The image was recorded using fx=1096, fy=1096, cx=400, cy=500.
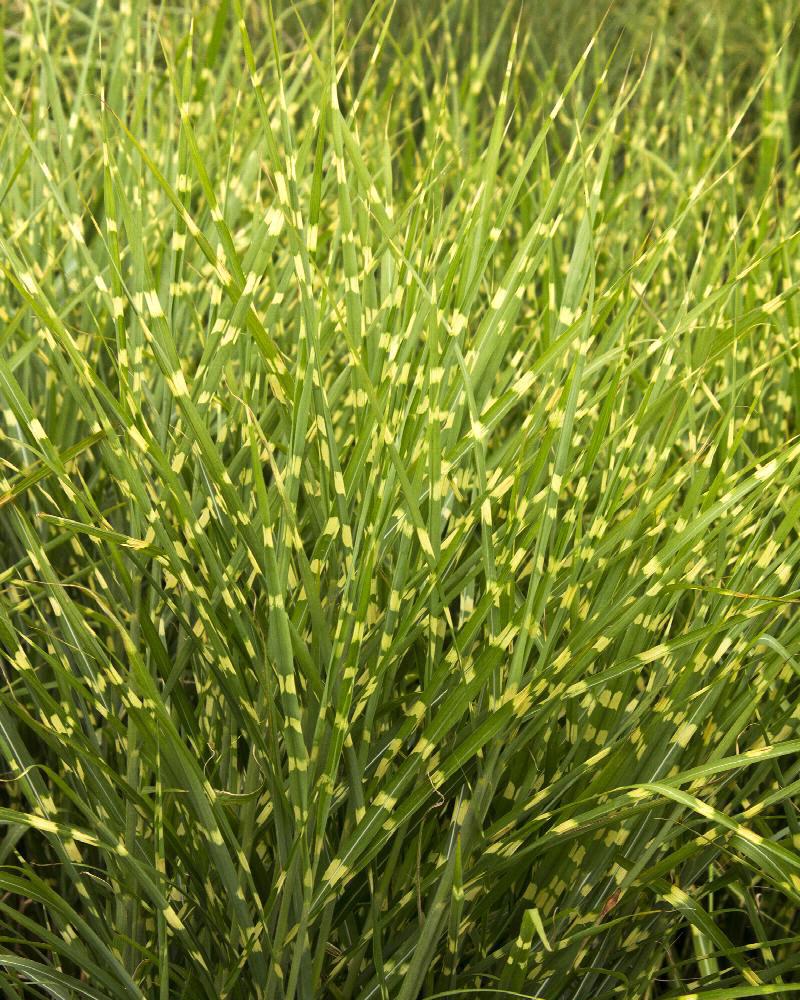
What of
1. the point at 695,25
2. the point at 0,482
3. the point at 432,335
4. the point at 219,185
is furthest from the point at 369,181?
the point at 695,25

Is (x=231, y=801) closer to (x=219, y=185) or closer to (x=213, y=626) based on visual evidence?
(x=213, y=626)

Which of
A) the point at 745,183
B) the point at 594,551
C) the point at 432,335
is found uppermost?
the point at 432,335

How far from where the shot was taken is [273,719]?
2.44 ft

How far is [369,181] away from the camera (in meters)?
0.81

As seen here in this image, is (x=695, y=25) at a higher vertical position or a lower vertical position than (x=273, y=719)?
higher

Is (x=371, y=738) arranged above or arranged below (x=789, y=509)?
below

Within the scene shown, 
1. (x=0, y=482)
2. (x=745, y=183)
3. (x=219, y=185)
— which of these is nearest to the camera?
(x=0, y=482)

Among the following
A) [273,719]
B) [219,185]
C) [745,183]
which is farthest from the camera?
[745,183]

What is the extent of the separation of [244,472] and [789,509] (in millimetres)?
433

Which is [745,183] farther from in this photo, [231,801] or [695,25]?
[231,801]

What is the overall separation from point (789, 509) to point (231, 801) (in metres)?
0.46

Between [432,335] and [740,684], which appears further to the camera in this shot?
[740,684]

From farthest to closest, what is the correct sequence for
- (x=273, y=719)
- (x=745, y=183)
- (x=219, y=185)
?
1. (x=745, y=183)
2. (x=219, y=185)
3. (x=273, y=719)

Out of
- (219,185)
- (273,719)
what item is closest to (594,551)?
(273,719)
